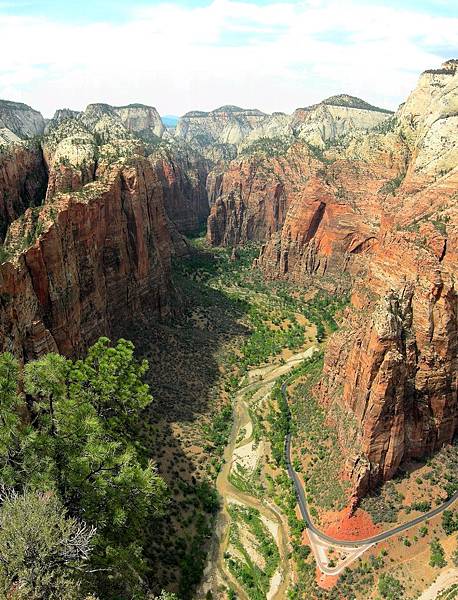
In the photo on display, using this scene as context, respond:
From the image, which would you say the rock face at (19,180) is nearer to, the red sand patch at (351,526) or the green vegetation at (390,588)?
the red sand patch at (351,526)

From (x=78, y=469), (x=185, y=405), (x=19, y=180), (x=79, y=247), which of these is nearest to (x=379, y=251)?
(x=185, y=405)

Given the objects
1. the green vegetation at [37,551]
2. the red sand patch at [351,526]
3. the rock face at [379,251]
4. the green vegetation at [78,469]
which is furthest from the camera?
the rock face at [379,251]

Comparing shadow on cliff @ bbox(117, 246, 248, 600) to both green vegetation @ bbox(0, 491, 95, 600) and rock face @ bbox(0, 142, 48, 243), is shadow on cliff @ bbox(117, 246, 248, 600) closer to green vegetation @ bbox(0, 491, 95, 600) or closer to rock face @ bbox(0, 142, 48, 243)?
green vegetation @ bbox(0, 491, 95, 600)

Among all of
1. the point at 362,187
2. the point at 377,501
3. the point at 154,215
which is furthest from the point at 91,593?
the point at 362,187

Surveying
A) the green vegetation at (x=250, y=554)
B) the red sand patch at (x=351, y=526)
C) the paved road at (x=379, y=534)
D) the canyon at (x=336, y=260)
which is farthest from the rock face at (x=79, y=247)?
the red sand patch at (x=351, y=526)

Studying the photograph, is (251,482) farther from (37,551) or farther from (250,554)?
(37,551)
